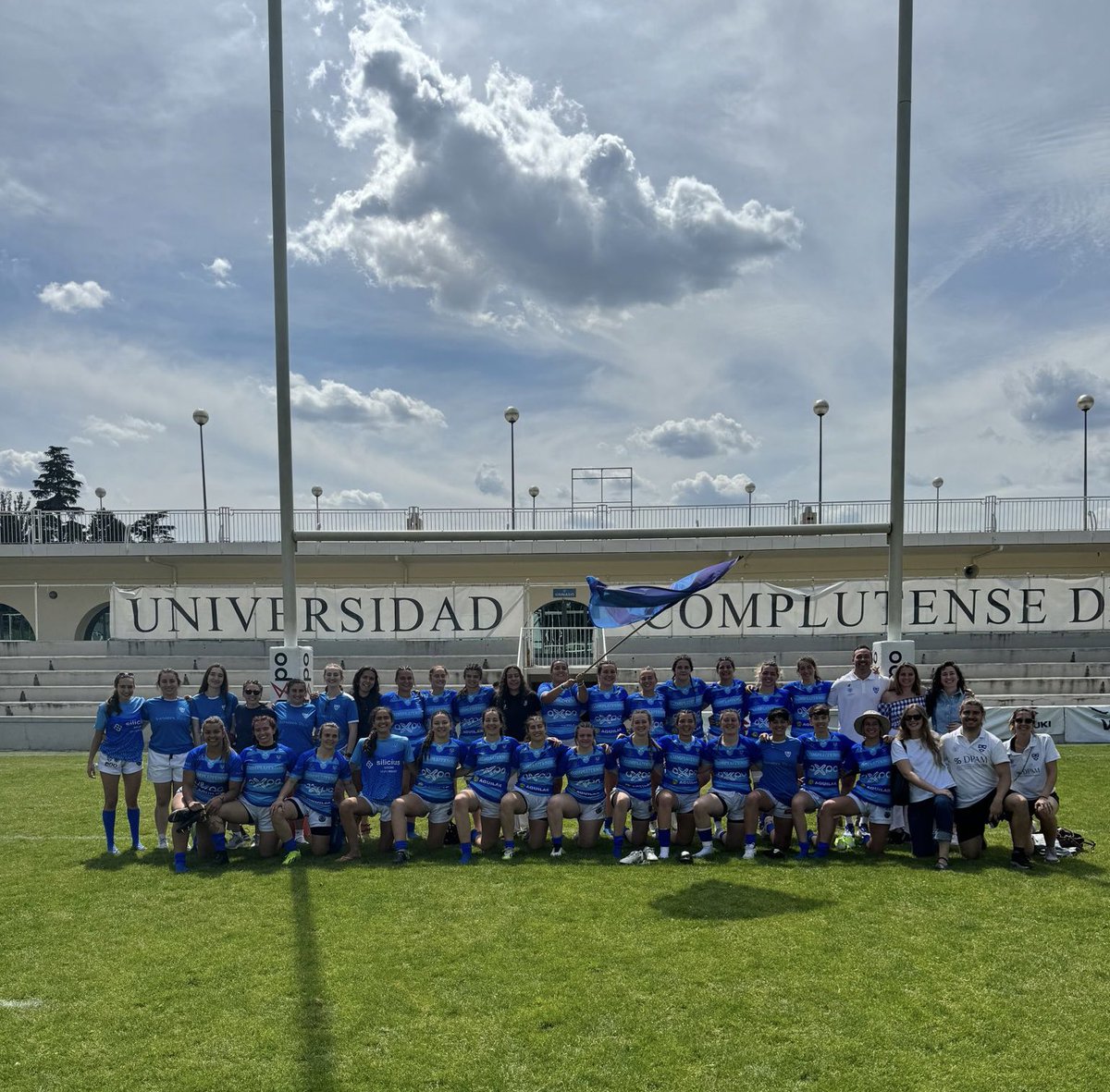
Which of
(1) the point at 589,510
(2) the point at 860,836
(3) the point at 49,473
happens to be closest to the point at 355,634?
(1) the point at 589,510

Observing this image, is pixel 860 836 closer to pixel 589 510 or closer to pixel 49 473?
pixel 589 510

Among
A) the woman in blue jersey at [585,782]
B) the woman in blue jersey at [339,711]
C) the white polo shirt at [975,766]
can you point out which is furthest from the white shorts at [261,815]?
the white polo shirt at [975,766]

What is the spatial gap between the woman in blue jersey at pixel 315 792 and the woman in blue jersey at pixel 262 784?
0.24ft

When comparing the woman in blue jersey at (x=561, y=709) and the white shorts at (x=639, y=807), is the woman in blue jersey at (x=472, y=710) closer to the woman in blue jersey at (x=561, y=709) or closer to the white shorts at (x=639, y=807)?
the woman in blue jersey at (x=561, y=709)

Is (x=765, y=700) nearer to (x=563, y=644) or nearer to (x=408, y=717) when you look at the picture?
(x=408, y=717)

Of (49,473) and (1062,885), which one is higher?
(49,473)

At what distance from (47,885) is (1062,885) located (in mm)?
7608

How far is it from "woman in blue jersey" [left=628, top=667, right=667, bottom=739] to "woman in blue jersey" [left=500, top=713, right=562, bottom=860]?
3.25 feet

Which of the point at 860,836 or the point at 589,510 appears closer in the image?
the point at 860,836

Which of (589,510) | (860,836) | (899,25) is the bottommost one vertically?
(860,836)

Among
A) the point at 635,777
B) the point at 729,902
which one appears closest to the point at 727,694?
the point at 635,777

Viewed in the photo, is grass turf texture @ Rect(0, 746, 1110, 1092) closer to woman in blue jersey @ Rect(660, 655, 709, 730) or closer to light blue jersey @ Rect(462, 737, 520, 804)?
light blue jersey @ Rect(462, 737, 520, 804)

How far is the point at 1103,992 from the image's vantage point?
179 inches

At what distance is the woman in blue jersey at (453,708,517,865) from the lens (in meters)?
7.55
